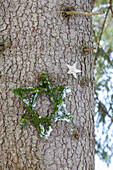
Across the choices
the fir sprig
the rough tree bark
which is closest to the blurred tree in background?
the rough tree bark

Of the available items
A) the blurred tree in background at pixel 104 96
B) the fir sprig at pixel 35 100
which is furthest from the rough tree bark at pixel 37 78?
the blurred tree in background at pixel 104 96

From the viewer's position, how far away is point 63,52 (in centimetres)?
128

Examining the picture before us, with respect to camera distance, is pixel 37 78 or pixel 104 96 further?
pixel 104 96

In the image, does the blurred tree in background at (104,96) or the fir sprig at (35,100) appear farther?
the blurred tree in background at (104,96)

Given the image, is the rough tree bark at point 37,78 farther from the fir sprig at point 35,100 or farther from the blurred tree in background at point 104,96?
the blurred tree in background at point 104,96

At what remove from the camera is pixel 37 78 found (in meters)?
1.21

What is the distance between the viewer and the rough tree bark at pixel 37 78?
116cm

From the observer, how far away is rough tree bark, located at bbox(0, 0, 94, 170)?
1.16 metres

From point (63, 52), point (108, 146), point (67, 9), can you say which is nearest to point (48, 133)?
point (63, 52)

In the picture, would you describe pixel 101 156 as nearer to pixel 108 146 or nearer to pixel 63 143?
pixel 108 146

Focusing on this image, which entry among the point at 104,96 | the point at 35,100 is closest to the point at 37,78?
the point at 35,100

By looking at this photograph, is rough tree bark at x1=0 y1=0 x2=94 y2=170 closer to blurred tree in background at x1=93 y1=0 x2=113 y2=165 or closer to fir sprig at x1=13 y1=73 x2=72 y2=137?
fir sprig at x1=13 y1=73 x2=72 y2=137

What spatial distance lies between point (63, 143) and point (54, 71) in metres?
0.40

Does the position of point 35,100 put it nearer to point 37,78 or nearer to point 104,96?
point 37,78
